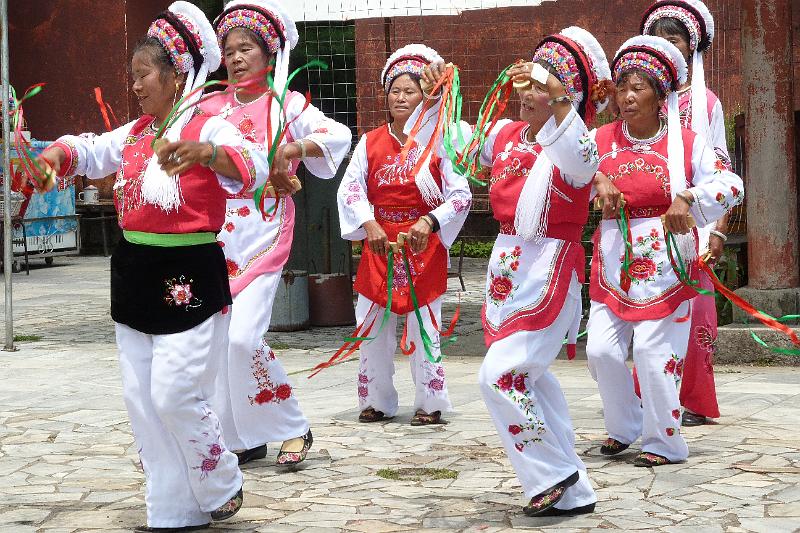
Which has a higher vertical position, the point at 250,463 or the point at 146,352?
the point at 146,352

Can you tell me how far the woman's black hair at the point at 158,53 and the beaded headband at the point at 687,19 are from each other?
274 cm

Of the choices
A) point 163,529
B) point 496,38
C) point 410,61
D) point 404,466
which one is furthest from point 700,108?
point 496,38

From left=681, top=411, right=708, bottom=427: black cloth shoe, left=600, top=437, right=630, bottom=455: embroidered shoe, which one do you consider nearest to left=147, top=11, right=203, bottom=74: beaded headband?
left=600, top=437, right=630, bottom=455: embroidered shoe

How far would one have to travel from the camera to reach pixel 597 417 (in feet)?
21.7

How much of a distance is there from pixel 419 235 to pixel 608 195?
985 millimetres

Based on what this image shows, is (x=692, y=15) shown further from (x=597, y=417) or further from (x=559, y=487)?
(x=559, y=487)

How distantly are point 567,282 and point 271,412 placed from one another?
1544 mm

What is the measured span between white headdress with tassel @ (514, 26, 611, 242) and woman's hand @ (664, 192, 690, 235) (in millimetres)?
675

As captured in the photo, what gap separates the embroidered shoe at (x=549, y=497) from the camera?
4.59m

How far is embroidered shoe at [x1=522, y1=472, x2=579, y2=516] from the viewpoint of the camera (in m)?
4.59

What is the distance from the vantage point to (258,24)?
222 inches

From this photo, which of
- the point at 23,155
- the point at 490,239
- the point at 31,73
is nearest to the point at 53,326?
the point at 23,155

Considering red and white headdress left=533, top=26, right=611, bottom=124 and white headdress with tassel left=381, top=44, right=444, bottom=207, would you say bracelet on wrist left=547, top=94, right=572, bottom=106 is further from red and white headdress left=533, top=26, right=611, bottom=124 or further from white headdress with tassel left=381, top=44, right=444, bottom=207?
white headdress with tassel left=381, top=44, right=444, bottom=207

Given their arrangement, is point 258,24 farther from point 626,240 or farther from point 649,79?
point 626,240
